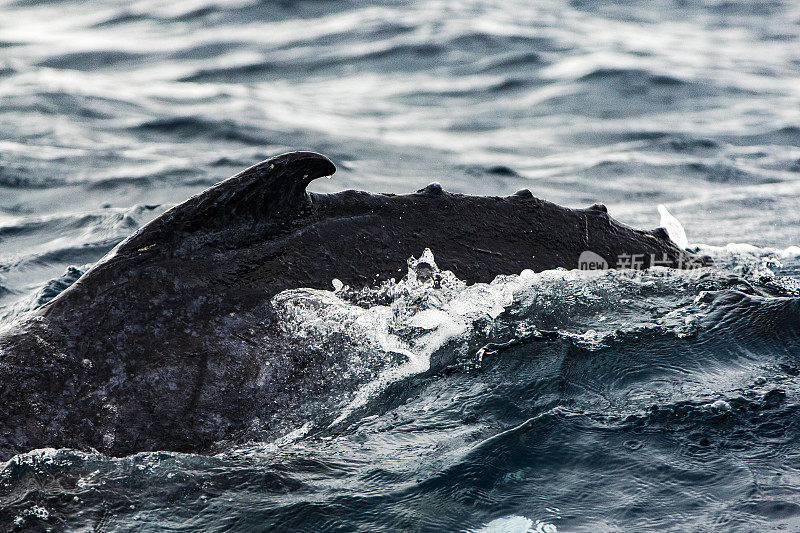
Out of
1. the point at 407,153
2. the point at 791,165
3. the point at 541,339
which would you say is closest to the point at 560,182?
the point at 407,153

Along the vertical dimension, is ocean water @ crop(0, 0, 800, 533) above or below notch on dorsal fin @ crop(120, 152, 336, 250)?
below

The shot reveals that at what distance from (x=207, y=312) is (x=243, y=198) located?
2.02ft

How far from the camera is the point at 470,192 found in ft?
38.1

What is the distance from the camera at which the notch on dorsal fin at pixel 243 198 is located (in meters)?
4.76

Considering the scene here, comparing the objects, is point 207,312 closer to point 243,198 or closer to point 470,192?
point 243,198

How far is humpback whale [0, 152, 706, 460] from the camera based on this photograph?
14.5 ft

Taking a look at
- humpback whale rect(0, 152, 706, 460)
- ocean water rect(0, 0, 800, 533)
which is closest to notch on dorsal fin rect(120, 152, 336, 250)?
humpback whale rect(0, 152, 706, 460)

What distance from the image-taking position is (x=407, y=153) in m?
13.6

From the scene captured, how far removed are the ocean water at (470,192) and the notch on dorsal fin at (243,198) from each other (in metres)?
0.55

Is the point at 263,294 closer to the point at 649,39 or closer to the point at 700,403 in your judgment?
the point at 700,403

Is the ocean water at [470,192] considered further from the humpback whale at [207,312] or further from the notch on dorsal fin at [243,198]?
the notch on dorsal fin at [243,198]

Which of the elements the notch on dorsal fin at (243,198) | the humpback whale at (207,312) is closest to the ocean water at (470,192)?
the humpback whale at (207,312)

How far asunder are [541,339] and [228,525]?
2.35 m

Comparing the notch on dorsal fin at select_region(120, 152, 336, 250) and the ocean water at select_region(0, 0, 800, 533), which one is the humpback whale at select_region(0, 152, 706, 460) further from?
the ocean water at select_region(0, 0, 800, 533)
